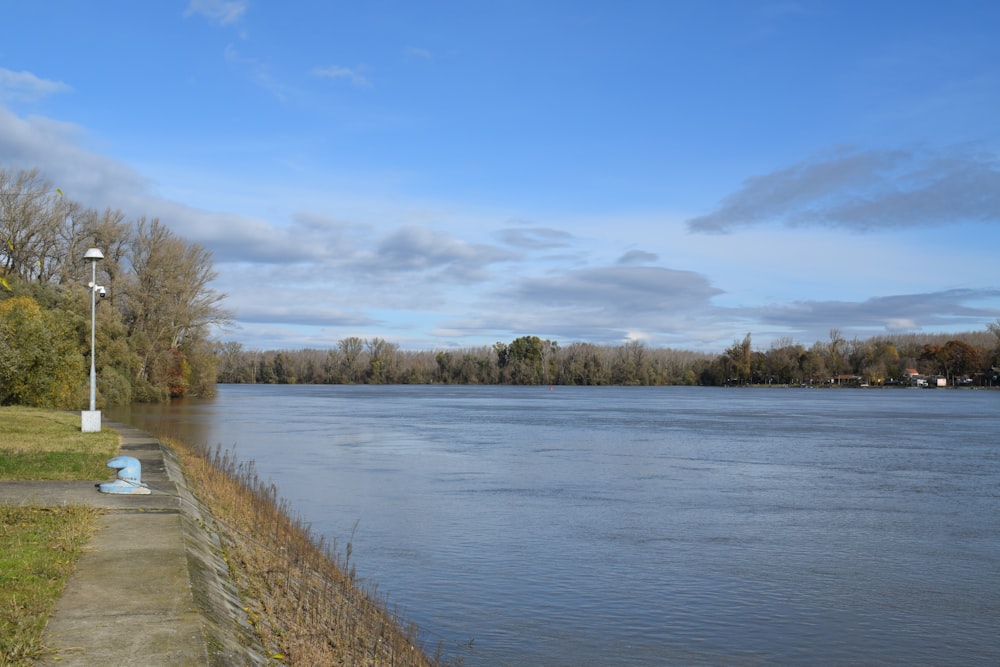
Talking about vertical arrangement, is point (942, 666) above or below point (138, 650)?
below

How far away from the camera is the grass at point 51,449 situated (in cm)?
1416

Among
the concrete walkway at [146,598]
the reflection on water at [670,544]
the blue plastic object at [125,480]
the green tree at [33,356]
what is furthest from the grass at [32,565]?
the green tree at [33,356]

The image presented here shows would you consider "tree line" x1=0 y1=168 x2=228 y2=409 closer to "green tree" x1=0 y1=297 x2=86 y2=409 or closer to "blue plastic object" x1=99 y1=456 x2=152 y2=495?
"green tree" x1=0 y1=297 x2=86 y2=409

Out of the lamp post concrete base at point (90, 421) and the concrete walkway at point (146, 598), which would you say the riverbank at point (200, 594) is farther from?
the lamp post concrete base at point (90, 421)

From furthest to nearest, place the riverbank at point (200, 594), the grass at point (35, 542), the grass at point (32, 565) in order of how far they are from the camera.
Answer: the riverbank at point (200, 594) < the grass at point (35, 542) < the grass at point (32, 565)

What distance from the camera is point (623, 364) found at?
16500 centimetres

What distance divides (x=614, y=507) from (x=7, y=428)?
50.2ft

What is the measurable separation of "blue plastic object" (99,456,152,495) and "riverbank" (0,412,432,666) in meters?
0.19

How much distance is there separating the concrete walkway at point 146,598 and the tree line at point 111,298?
2990cm

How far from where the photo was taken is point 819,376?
151 m

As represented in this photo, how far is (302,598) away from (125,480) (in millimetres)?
4018

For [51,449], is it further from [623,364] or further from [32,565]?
[623,364]

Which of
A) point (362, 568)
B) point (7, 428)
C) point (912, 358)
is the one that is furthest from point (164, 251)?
point (912, 358)

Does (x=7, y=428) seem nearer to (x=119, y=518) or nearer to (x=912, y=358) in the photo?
Answer: (x=119, y=518)
